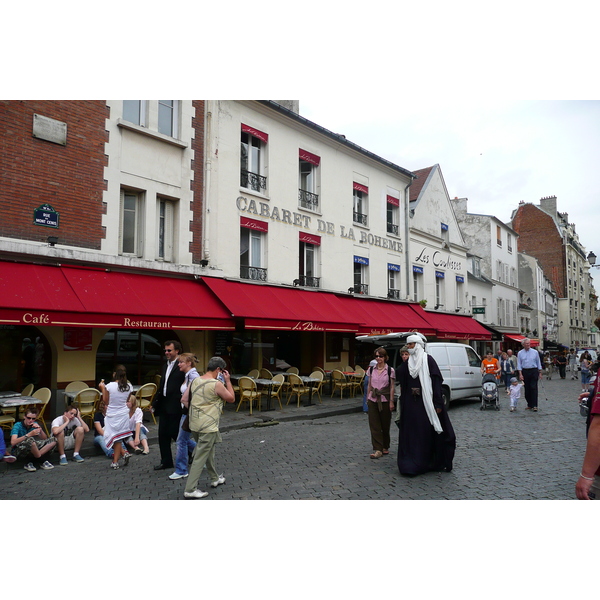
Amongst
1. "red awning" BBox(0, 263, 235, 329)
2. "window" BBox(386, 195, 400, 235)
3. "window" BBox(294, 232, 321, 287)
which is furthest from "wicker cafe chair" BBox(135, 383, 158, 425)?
"window" BBox(386, 195, 400, 235)

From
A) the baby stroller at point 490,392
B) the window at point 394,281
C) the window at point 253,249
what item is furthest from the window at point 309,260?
the baby stroller at point 490,392

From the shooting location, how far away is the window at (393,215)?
21188mm

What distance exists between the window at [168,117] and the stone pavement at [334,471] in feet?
24.3

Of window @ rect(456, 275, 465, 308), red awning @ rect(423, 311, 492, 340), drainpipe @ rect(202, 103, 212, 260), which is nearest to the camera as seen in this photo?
drainpipe @ rect(202, 103, 212, 260)

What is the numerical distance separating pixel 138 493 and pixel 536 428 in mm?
7606

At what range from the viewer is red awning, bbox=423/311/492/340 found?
2106cm

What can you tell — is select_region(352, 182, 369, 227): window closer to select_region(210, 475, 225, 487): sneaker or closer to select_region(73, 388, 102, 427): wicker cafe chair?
select_region(73, 388, 102, 427): wicker cafe chair

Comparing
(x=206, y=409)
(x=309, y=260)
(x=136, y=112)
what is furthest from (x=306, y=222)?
(x=206, y=409)

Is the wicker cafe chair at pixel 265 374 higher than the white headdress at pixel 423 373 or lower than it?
lower

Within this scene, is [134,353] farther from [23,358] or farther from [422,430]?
[422,430]

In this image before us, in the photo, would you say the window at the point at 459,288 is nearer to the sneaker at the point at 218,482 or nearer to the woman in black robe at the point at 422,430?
the woman in black robe at the point at 422,430

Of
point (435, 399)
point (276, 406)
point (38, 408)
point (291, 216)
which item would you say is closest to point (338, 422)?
point (276, 406)

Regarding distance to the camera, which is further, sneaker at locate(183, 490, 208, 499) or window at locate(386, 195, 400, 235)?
window at locate(386, 195, 400, 235)

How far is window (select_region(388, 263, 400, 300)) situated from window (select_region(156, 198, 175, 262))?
10564 mm
